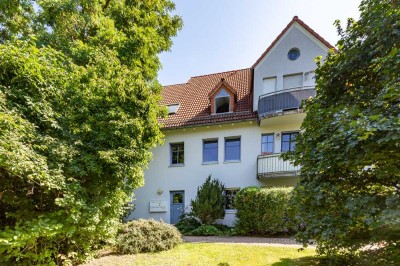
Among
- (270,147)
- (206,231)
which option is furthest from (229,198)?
(270,147)

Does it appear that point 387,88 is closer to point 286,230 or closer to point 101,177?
point 101,177

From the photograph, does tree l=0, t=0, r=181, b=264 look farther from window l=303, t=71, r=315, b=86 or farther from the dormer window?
window l=303, t=71, r=315, b=86

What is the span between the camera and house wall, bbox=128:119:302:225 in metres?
15.0

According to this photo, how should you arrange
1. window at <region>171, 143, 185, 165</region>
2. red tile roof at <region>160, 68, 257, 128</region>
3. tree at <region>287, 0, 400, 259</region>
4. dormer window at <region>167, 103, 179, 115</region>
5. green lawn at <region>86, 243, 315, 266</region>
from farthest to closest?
dormer window at <region>167, 103, 179, 115</region>, window at <region>171, 143, 185, 165</region>, red tile roof at <region>160, 68, 257, 128</region>, green lawn at <region>86, 243, 315, 266</region>, tree at <region>287, 0, 400, 259</region>

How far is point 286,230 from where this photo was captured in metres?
11.9

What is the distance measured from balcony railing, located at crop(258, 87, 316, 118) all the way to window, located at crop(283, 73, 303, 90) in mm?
1486

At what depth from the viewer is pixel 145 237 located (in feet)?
29.6

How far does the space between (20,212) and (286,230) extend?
35.5 feet

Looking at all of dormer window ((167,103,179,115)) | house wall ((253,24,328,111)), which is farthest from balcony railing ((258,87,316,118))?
dormer window ((167,103,179,115))

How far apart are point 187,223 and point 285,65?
37.2 feet

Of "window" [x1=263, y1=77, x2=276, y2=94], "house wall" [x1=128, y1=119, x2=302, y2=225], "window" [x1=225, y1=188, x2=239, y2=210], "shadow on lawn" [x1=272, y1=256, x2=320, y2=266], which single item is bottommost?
"shadow on lawn" [x1=272, y1=256, x2=320, y2=266]

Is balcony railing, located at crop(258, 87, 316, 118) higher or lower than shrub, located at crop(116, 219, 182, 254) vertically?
higher

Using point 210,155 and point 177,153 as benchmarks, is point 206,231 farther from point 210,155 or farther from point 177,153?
point 177,153

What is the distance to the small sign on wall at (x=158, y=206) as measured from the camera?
16312mm
